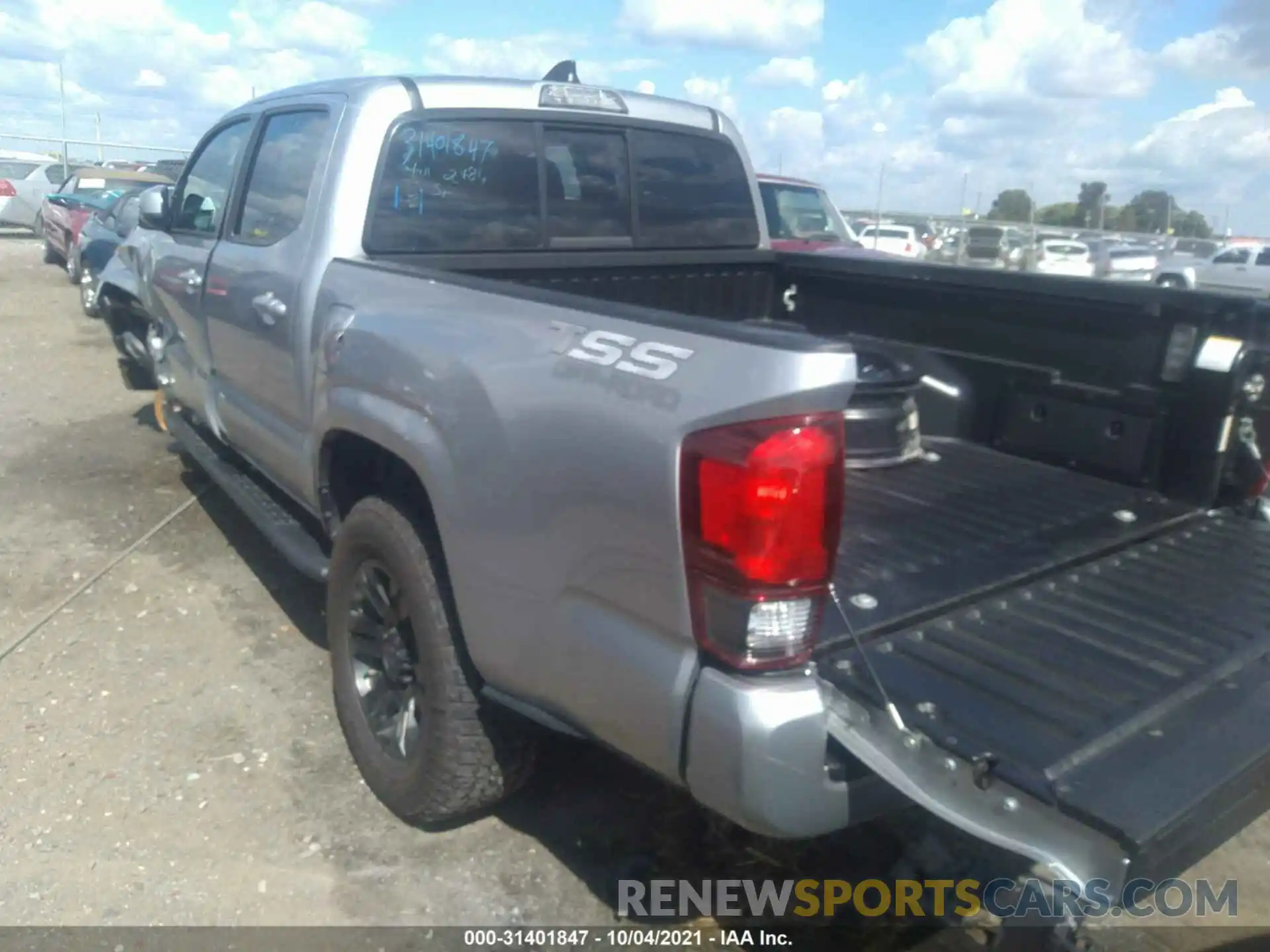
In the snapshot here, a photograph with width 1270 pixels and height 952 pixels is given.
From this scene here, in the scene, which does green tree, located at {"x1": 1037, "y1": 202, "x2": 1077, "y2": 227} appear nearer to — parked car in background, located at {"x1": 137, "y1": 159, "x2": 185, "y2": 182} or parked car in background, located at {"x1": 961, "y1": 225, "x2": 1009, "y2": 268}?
parked car in background, located at {"x1": 961, "y1": 225, "x2": 1009, "y2": 268}

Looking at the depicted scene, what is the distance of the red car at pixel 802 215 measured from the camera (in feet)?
35.3

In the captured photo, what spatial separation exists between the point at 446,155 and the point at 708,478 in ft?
7.08

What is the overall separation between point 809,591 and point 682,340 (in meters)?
0.55

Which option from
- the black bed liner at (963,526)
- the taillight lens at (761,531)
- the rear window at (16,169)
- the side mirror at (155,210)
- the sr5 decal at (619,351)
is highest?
the rear window at (16,169)

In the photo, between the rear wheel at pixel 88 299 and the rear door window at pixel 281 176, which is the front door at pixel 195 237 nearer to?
the rear door window at pixel 281 176

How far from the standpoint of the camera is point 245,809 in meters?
3.41

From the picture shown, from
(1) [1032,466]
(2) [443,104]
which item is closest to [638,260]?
(2) [443,104]

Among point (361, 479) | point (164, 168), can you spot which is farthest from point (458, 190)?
point (164, 168)

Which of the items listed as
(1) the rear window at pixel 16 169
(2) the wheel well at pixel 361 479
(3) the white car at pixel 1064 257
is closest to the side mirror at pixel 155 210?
(2) the wheel well at pixel 361 479

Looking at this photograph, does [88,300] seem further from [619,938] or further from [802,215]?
[619,938]

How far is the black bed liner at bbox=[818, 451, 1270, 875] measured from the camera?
6.22 feet

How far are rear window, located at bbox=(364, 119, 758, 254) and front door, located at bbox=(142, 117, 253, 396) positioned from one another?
1313 millimetres

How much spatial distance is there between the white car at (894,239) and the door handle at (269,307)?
828 inches

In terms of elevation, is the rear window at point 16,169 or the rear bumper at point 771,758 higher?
the rear window at point 16,169
